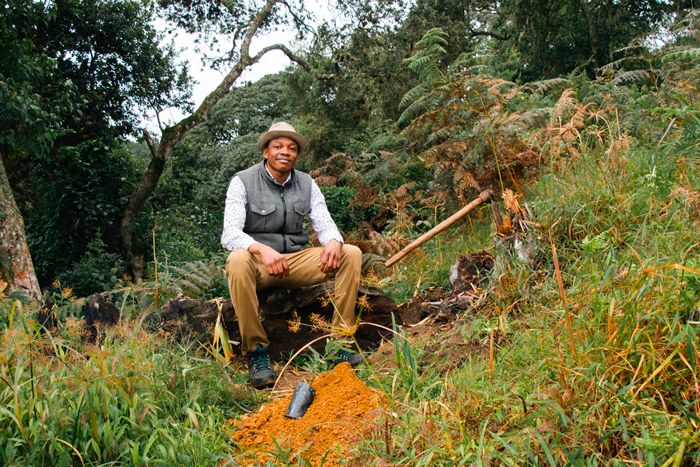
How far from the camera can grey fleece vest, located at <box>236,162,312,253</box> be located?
4.55m

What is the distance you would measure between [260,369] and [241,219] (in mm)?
1123

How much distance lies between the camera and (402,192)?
718 centimetres

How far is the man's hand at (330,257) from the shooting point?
428 cm

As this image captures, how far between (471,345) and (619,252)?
3.53 ft

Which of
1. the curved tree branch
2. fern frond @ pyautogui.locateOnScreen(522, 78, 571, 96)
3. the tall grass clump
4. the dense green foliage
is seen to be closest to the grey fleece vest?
the tall grass clump

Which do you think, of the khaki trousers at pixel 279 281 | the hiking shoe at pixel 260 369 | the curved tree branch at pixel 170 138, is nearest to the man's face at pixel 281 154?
the khaki trousers at pixel 279 281

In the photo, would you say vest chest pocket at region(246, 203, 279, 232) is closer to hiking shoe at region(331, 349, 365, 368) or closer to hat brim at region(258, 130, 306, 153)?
hat brim at region(258, 130, 306, 153)

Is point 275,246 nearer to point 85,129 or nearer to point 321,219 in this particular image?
point 321,219

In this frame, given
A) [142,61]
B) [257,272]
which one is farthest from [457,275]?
[142,61]

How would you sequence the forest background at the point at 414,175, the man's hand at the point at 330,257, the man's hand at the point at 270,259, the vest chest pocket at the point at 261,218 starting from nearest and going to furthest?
the forest background at the point at 414,175
the man's hand at the point at 270,259
the man's hand at the point at 330,257
the vest chest pocket at the point at 261,218

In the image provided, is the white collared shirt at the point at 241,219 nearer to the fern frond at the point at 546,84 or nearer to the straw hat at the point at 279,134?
the straw hat at the point at 279,134

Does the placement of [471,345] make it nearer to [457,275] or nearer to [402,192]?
[457,275]

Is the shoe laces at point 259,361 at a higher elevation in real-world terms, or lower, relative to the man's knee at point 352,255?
lower

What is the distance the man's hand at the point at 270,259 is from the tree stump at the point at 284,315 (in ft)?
1.22
